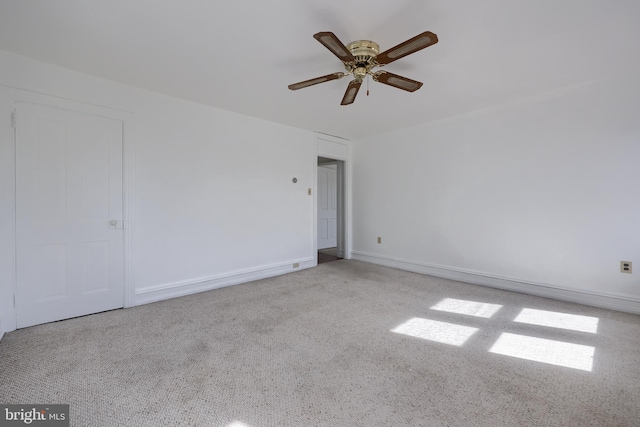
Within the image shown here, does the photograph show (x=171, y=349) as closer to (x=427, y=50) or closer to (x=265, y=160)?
(x=265, y=160)

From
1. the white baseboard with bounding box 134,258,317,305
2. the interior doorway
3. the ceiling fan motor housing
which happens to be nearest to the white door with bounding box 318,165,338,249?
the interior doorway

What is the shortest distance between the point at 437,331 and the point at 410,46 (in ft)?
7.53

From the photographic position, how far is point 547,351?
6.89 feet

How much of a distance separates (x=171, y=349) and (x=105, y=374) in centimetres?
41

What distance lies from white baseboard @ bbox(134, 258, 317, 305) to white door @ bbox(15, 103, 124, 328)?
26 centimetres

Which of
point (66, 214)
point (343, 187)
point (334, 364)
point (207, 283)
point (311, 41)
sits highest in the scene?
point (311, 41)

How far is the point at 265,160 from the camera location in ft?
13.8

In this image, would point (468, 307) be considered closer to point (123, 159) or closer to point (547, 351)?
point (547, 351)

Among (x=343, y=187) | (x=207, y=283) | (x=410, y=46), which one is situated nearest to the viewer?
(x=410, y=46)

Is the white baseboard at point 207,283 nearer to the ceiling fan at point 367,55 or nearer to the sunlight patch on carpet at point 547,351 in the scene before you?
the ceiling fan at point 367,55

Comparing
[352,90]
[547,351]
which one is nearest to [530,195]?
[547,351]

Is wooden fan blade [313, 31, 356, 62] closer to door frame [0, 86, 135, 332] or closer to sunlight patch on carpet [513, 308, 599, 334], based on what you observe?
door frame [0, 86, 135, 332]

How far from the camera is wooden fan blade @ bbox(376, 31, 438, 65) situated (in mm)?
1643

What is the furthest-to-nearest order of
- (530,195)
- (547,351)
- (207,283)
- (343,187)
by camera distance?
(343,187), (207,283), (530,195), (547,351)
